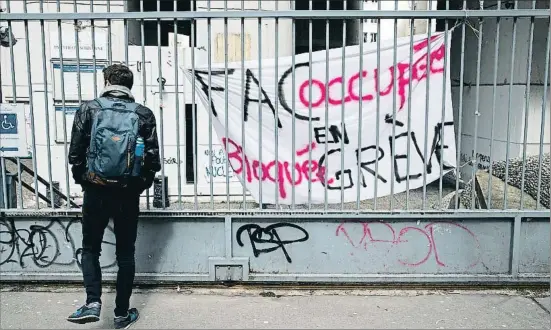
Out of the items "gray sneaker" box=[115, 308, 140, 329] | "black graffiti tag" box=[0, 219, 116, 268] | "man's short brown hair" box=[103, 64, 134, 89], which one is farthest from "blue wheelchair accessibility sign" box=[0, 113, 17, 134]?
→ "gray sneaker" box=[115, 308, 140, 329]

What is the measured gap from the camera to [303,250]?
179 inches

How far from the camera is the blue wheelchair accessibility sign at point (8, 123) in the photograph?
4.49 m

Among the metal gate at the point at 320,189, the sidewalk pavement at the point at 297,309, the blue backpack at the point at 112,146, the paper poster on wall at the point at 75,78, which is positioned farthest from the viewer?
the paper poster on wall at the point at 75,78

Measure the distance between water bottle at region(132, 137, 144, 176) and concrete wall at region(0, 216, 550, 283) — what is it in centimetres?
102

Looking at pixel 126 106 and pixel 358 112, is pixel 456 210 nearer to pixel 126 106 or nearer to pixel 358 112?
pixel 358 112

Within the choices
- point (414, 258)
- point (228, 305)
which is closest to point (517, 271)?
point (414, 258)

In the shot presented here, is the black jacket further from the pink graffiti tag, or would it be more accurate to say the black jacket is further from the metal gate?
the pink graffiti tag

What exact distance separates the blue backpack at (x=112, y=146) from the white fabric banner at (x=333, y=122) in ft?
3.56

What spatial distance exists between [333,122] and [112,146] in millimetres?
2011

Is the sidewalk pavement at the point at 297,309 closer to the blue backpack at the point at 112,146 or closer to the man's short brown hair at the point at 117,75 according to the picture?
the blue backpack at the point at 112,146

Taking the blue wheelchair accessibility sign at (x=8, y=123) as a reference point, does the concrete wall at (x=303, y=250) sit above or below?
below

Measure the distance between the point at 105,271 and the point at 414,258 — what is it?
286 cm

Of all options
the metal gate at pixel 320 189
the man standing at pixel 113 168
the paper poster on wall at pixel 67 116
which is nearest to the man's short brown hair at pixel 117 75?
the man standing at pixel 113 168

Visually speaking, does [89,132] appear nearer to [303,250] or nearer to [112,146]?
[112,146]
